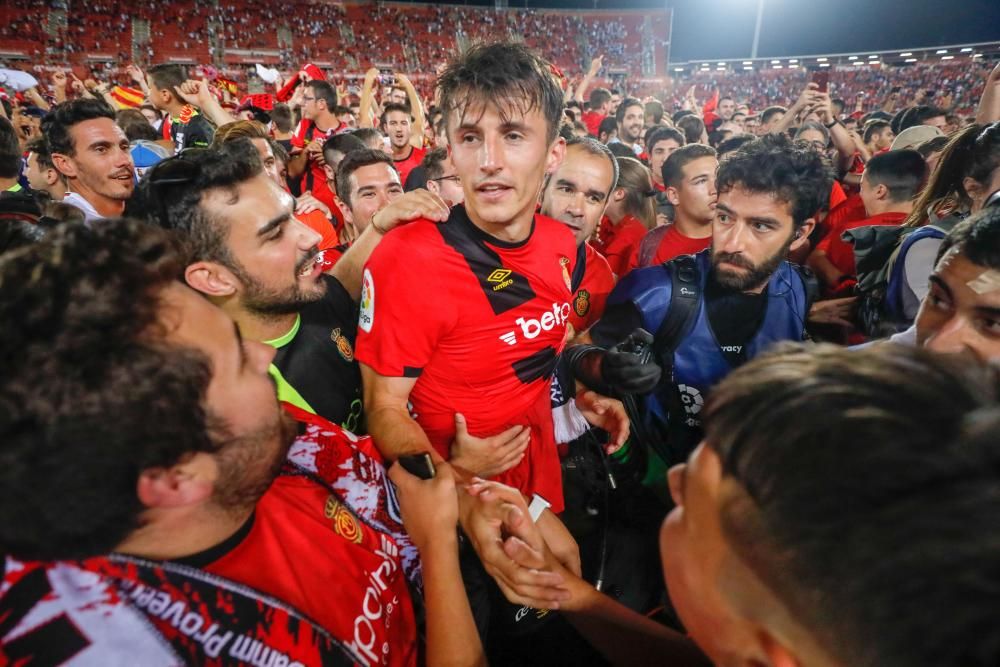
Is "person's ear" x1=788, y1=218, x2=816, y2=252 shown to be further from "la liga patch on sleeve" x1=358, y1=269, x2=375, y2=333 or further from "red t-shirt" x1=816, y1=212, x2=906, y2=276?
"la liga patch on sleeve" x1=358, y1=269, x2=375, y2=333

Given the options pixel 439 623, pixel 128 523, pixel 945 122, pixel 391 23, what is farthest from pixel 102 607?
pixel 391 23

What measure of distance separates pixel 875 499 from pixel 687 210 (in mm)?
3764

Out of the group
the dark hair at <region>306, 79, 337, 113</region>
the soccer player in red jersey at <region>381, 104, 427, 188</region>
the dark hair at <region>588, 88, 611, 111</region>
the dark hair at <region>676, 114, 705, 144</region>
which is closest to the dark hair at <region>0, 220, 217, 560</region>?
the soccer player in red jersey at <region>381, 104, 427, 188</region>

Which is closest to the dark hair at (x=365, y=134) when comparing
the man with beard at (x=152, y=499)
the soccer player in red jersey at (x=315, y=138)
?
the soccer player in red jersey at (x=315, y=138)

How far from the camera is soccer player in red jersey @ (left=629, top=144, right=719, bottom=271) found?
3809mm

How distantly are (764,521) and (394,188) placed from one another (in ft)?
12.1

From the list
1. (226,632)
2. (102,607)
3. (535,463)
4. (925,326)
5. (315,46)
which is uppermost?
(315,46)

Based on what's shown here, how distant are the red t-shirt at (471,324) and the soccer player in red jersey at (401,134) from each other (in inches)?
208

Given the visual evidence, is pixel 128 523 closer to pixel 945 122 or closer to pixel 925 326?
pixel 925 326

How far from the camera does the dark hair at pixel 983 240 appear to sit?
5.04 feet

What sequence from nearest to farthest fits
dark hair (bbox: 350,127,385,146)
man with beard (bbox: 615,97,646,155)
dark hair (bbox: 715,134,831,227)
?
dark hair (bbox: 715,134,831,227) → dark hair (bbox: 350,127,385,146) → man with beard (bbox: 615,97,646,155)

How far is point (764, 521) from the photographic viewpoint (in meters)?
0.64

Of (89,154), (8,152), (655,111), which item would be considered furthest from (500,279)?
(655,111)

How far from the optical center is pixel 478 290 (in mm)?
1987
